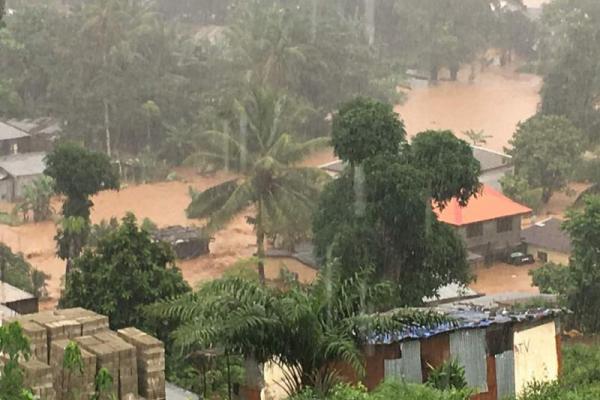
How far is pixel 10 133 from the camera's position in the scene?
31.8m

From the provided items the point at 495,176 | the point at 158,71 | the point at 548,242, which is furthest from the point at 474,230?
the point at 158,71

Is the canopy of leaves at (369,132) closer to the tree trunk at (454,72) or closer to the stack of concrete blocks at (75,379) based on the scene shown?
the stack of concrete blocks at (75,379)

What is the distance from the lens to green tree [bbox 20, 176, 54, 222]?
88.2 ft

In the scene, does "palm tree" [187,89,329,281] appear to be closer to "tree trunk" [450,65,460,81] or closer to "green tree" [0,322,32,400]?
"green tree" [0,322,32,400]

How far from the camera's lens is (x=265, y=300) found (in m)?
9.12

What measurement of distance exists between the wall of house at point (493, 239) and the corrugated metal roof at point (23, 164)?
Answer: 10.7 metres

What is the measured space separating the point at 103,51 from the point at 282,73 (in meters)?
4.98

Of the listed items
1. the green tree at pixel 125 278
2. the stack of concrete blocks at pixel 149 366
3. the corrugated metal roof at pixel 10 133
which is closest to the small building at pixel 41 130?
the corrugated metal roof at pixel 10 133

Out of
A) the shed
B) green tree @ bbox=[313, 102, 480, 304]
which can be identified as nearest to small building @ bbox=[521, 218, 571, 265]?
the shed

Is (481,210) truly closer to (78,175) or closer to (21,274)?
(78,175)

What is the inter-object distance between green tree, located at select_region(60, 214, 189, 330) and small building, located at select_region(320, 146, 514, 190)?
553 inches

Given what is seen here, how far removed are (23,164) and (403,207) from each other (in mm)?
15478

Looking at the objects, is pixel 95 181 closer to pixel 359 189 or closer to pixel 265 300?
pixel 359 189

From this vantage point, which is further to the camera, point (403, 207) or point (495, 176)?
point (495, 176)
